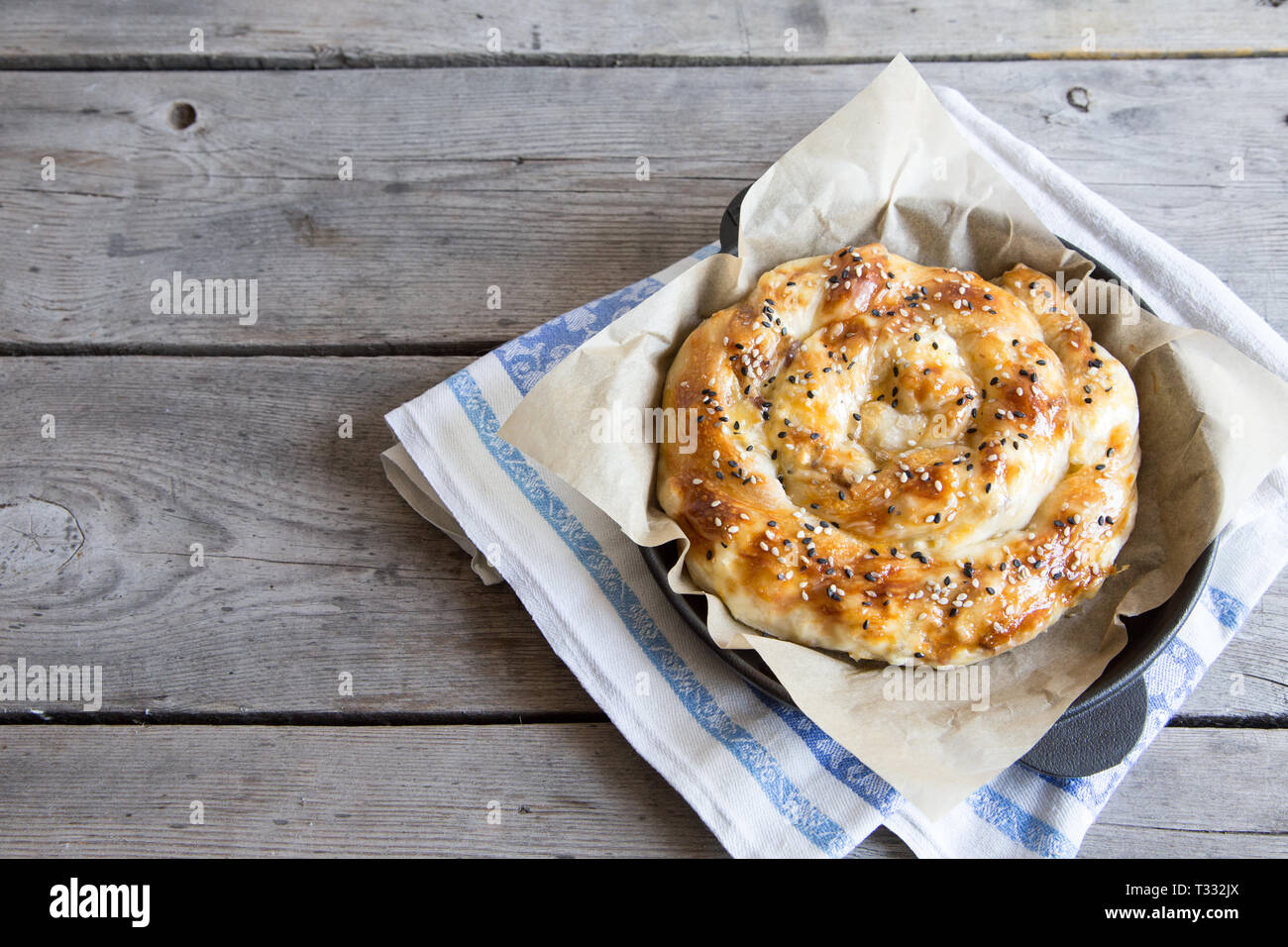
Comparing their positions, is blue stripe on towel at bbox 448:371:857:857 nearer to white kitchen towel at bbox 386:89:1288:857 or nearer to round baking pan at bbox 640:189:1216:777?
white kitchen towel at bbox 386:89:1288:857

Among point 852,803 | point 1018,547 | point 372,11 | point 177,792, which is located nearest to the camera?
point 1018,547

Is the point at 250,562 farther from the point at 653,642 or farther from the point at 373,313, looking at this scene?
the point at 653,642

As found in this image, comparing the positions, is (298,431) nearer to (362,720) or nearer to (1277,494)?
(362,720)

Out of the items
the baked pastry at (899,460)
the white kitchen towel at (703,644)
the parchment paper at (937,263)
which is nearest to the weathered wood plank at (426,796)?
the white kitchen towel at (703,644)

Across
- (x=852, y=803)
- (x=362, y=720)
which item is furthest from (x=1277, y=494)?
(x=362, y=720)

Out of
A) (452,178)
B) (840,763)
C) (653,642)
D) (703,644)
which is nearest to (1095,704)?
(840,763)

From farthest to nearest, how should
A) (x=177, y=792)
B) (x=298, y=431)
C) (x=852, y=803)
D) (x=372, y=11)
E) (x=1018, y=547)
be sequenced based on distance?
(x=372, y=11), (x=298, y=431), (x=177, y=792), (x=852, y=803), (x=1018, y=547)

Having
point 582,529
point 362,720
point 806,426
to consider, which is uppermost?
point 806,426
